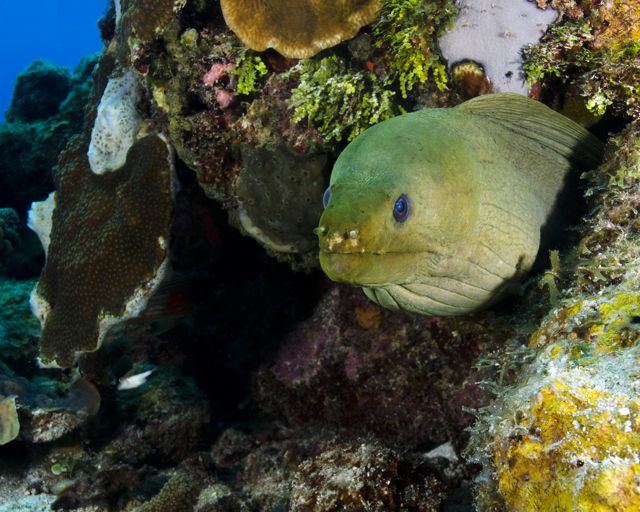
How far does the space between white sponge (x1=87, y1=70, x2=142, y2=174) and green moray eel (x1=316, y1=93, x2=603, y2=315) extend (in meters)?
3.11

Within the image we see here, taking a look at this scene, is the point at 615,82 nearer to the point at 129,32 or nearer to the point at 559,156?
the point at 559,156

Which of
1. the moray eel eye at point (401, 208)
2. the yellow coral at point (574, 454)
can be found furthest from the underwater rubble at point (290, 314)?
the moray eel eye at point (401, 208)

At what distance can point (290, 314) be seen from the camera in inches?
181

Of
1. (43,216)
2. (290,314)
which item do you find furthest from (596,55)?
(43,216)

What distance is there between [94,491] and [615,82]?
4.56m

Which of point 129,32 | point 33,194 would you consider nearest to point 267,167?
point 129,32

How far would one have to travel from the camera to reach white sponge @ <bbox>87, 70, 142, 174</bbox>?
4477 mm

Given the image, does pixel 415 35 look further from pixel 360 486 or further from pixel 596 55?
pixel 360 486

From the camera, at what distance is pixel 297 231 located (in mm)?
3631

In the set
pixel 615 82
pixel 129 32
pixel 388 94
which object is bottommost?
pixel 615 82

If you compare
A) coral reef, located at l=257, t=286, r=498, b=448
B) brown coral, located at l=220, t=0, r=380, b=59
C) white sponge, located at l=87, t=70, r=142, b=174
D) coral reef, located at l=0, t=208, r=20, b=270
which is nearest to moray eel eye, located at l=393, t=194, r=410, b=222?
coral reef, located at l=257, t=286, r=498, b=448

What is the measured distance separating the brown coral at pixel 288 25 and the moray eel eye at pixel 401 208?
192 cm

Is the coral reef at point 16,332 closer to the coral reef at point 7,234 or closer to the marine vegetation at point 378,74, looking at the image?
the coral reef at point 7,234

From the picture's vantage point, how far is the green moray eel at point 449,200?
1.83 meters
